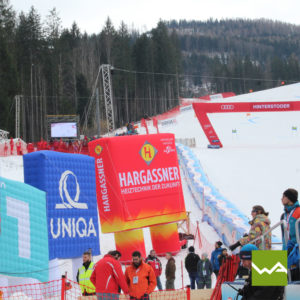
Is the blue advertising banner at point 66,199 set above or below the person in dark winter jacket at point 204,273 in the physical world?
above

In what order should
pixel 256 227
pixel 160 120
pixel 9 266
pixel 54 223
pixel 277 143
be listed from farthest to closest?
pixel 160 120
pixel 277 143
pixel 54 223
pixel 9 266
pixel 256 227

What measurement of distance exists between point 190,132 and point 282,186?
2630cm

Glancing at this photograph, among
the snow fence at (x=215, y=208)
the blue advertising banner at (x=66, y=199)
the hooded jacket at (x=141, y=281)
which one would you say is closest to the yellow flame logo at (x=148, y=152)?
the snow fence at (x=215, y=208)

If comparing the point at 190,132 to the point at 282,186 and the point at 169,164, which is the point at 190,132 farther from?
the point at 169,164

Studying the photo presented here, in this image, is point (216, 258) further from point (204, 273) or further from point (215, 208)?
point (215, 208)

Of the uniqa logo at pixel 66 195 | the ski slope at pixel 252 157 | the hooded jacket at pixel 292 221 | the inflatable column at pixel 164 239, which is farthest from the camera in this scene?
the ski slope at pixel 252 157

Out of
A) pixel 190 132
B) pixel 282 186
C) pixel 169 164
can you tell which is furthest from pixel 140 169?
pixel 190 132

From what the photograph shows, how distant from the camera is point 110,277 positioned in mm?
6477

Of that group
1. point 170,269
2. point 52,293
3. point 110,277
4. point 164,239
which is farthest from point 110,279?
point 164,239

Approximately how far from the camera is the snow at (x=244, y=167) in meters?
16.8

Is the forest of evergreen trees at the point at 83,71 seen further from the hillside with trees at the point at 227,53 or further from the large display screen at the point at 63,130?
the large display screen at the point at 63,130

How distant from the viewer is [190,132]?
47812 millimetres

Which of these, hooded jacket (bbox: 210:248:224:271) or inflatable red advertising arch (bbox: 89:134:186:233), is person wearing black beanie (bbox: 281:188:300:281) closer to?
hooded jacket (bbox: 210:248:224:271)

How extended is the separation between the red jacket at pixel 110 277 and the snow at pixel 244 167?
3793 mm
